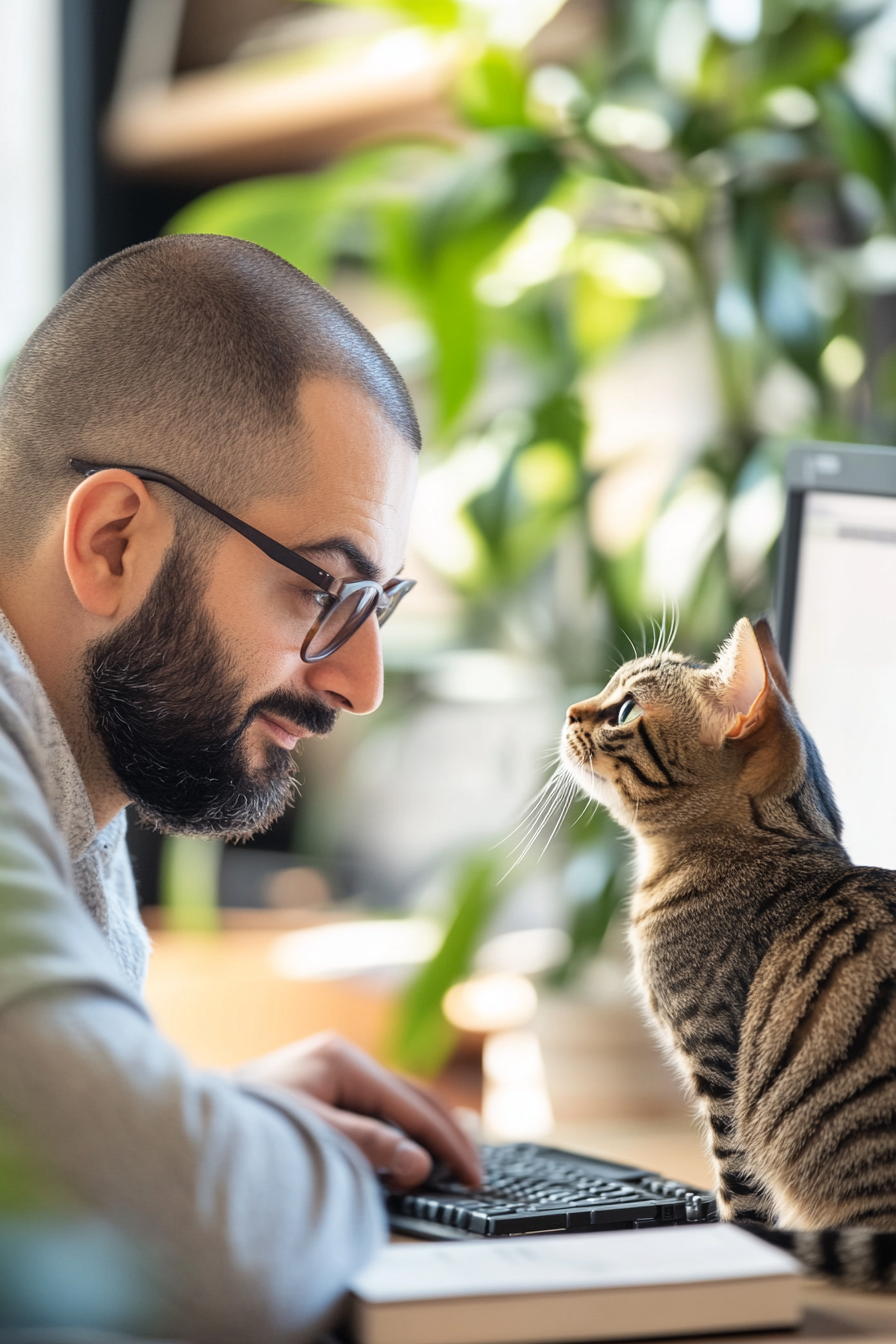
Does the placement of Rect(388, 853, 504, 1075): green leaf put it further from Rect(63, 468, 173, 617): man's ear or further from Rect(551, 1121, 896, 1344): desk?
Rect(63, 468, 173, 617): man's ear

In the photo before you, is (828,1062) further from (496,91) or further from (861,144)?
(496,91)

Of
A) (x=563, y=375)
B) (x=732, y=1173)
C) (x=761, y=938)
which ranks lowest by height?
(x=732, y=1173)

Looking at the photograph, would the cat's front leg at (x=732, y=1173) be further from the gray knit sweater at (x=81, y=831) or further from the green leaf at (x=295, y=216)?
the green leaf at (x=295, y=216)

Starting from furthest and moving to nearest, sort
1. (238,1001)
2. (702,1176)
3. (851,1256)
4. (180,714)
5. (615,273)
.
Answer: (238,1001) → (615,273) → (702,1176) → (180,714) → (851,1256)

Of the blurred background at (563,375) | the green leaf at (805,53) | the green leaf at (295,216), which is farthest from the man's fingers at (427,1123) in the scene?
the green leaf at (805,53)

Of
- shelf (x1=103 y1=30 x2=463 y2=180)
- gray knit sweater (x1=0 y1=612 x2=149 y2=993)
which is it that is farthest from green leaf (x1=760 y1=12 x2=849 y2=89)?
gray knit sweater (x1=0 y1=612 x2=149 y2=993)

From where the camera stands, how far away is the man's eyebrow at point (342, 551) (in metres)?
0.83

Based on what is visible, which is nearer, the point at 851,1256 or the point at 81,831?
the point at 851,1256

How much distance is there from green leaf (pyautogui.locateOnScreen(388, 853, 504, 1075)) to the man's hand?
1.74 feet

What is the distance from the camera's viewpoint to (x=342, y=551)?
0.83 m

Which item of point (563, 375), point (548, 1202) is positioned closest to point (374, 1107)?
point (548, 1202)

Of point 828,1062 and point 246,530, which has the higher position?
point 246,530

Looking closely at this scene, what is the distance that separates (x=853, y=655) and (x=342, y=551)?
13.1 inches

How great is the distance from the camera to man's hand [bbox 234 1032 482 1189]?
881mm
